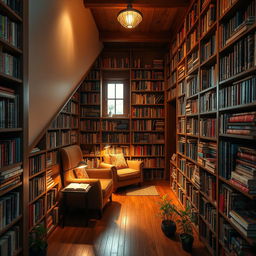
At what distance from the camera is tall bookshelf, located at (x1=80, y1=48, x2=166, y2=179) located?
4.39 meters

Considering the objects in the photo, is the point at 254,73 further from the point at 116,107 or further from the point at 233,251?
the point at 116,107

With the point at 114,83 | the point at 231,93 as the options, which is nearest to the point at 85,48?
the point at 114,83

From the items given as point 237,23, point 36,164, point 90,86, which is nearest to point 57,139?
point 36,164

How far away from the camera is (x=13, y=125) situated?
1.47m

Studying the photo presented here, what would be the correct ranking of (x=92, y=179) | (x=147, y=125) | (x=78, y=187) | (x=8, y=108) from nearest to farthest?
(x=8, y=108)
(x=78, y=187)
(x=92, y=179)
(x=147, y=125)

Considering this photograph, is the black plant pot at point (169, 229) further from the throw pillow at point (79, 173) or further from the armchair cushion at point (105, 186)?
the throw pillow at point (79, 173)

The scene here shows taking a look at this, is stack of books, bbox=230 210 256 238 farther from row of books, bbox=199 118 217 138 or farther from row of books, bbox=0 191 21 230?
row of books, bbox=0 191 21 230

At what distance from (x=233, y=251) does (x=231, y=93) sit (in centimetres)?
140

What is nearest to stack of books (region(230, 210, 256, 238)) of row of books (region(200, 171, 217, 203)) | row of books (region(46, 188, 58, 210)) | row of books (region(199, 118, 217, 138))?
row of books (region(200, 171, 217, 203))

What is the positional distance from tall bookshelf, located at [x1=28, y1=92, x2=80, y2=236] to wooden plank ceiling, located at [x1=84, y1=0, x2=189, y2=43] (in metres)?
2.17

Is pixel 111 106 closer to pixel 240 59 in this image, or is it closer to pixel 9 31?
pixel 9 31

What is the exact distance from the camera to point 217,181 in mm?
1770

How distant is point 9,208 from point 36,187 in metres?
0.63

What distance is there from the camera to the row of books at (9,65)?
4.35ft
